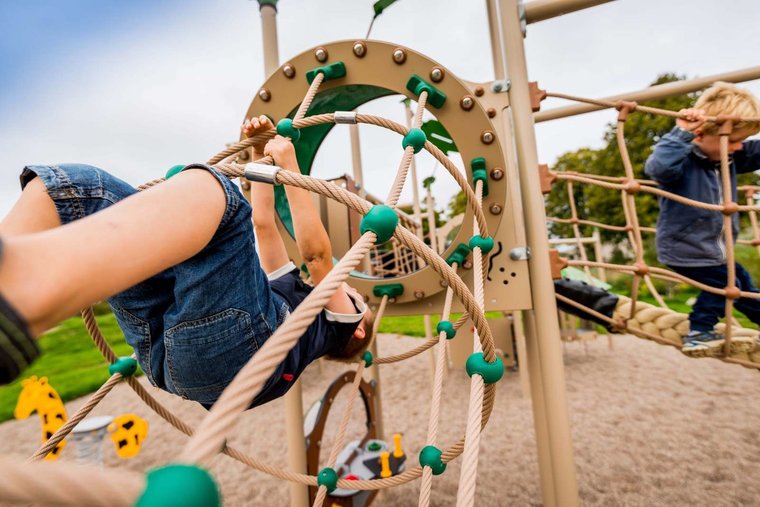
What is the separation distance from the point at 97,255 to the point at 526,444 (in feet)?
7.53

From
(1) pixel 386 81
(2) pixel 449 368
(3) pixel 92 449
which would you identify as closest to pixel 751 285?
(1) pixel 386 81

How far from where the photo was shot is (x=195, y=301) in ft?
1.70

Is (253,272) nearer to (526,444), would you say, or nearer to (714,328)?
(714,328)

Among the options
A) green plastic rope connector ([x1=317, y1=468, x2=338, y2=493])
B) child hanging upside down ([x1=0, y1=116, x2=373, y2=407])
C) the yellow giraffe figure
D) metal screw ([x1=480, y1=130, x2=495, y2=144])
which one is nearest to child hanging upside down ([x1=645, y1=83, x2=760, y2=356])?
metal screw ([x1=480, y1=130, x2=495, y2=144])

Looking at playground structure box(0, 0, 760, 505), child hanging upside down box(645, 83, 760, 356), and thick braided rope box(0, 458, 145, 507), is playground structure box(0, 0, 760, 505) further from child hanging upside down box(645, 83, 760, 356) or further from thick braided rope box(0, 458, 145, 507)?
thick braided rope box(0, 458, 145, 507)

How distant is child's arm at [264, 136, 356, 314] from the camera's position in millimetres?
749

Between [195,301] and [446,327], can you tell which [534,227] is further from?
[195,301]

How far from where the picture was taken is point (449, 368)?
3.67 m

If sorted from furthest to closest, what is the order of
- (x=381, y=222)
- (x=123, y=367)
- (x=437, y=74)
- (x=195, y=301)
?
(x=437, y=74), (x=123, y=367), (x=195, y=301), (x=381, y=222)

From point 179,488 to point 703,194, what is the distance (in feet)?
6.13

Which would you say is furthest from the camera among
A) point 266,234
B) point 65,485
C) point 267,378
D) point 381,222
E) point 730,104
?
point 730,104

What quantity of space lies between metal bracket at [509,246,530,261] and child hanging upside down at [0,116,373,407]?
1.77 ft

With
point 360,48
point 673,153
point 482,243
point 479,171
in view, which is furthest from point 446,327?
point 673,153

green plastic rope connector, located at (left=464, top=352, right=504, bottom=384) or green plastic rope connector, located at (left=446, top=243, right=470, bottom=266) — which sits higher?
green plastic rope connector, located at (left=446, top=243, right=470, bottom=266)
